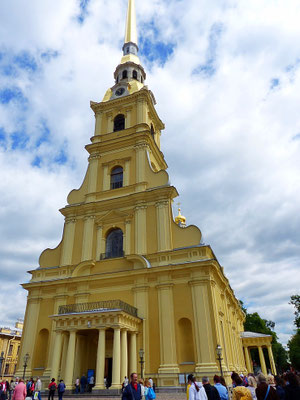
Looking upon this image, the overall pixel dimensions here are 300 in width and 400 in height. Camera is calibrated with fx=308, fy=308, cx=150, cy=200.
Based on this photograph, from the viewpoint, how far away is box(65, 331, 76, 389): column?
59.4ft

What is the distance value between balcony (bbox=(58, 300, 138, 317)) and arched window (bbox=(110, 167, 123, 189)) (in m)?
11.0

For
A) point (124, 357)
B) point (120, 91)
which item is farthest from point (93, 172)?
point (124, 357)

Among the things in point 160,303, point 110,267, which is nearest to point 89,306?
point 110,267

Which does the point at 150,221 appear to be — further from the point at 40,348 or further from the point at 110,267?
the point at 40,348

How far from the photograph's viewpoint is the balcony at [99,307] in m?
19.8

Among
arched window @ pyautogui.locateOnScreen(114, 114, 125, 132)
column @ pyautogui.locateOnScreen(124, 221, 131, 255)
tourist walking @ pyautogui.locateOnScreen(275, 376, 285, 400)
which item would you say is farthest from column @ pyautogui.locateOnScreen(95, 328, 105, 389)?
arched window @ pyautogui.locateOnScreen(114, 114, 125, 132)

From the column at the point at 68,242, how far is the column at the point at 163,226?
781cm

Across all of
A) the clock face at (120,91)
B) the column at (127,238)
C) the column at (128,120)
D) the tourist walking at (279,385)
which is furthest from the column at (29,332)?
the clock face at (120,91)

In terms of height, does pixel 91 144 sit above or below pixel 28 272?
above

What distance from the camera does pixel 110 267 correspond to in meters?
24.0

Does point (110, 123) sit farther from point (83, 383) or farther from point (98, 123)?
point (83, 383)

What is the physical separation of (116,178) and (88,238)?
6478 mm

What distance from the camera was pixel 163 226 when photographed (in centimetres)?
2409

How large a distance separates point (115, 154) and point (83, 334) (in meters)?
16.4
